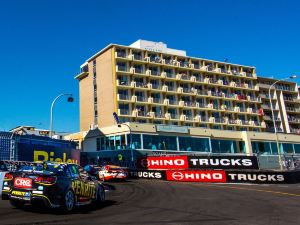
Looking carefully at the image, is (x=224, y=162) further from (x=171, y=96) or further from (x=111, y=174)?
(x=171, y=96)

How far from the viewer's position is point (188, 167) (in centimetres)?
3212

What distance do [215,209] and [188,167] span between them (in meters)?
20.8

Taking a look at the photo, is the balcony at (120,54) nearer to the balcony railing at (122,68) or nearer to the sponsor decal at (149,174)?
the balcony railing at (122,68)

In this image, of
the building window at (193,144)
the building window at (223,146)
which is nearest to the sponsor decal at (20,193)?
the building window at (193,144)

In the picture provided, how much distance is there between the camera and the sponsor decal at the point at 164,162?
32.7m

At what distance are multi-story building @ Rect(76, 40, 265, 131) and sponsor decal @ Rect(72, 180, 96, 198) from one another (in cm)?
4755

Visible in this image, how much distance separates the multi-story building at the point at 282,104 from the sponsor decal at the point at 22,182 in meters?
76.8

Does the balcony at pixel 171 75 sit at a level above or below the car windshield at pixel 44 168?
above

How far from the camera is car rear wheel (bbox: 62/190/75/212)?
414 inches

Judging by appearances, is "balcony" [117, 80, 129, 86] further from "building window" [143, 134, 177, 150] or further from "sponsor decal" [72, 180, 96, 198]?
"sponsor decal" [72, 180, 96, 198]

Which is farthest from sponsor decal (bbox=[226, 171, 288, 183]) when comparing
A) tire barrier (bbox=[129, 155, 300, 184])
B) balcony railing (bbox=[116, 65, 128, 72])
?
balcony railing (bbox=[116, 65, 128, 72])

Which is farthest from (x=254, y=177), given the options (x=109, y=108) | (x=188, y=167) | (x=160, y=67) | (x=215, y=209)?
(x=160, y=67)

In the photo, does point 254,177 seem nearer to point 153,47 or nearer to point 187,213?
point 187,213

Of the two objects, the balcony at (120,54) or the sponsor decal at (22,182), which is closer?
the sponsor decal at (22,182)
